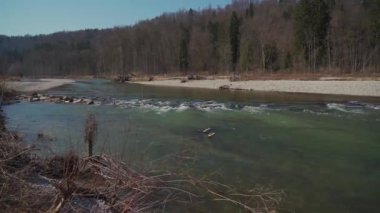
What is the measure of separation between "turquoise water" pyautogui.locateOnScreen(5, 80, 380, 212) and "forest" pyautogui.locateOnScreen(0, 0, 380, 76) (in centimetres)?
4092

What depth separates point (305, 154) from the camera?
14227 mm

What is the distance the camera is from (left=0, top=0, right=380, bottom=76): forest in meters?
68.9

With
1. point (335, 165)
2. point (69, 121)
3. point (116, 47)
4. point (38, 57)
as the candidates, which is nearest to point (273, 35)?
point (116, 47)

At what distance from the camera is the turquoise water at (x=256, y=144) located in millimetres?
10320

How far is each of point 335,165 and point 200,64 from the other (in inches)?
3597

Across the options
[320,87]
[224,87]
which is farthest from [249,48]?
[320,87]

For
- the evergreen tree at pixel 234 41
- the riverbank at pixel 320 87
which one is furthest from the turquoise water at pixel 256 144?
the evergreen tree at pixel 234 41

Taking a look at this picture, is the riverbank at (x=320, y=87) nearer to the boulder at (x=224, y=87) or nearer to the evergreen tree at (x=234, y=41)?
the boulder at (x=224, y=87)

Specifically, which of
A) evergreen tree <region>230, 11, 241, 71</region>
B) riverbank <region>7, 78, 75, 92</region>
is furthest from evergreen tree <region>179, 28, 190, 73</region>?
riverbank <region>7, 78, 75, 92</region>

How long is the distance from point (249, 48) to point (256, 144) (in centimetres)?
7061

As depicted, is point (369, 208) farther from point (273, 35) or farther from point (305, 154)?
point (273, 35)

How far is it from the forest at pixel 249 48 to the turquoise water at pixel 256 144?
134 ft

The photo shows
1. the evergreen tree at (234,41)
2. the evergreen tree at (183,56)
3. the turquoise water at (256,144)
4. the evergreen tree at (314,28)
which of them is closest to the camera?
the turquoise water at (256,144)

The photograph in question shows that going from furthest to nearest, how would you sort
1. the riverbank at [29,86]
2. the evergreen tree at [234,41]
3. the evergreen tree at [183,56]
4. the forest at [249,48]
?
the evergreen tree at [183,56], the evergreen tree at [234,41], the forest at [249,48], the riverbank at [29,86]
